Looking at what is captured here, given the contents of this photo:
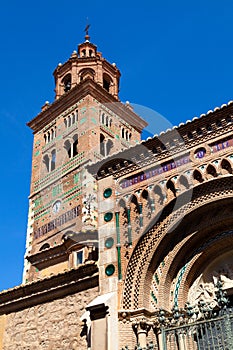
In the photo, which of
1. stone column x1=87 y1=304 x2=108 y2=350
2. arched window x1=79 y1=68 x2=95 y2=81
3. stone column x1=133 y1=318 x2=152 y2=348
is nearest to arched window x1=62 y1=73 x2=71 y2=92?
arched window x1=79 y1=68 x2=95 y2=81

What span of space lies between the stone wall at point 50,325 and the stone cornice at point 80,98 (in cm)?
2103

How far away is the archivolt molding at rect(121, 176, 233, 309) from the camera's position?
37.7ft

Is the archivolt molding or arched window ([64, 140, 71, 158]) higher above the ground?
arched window ([64, 140, 71, 158])

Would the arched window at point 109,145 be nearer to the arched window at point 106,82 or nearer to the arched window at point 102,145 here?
the arched window at point 102,145

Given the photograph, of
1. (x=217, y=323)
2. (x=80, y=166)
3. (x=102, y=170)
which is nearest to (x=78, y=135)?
(x=80, y=166)

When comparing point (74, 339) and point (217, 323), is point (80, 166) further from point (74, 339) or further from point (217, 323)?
point (217, 323)

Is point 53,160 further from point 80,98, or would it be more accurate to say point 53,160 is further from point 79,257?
point 79,257

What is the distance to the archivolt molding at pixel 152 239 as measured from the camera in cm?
Answer: 1150

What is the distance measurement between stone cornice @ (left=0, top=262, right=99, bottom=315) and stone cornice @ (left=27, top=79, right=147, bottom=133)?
2028 cm

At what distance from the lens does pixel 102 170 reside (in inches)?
552

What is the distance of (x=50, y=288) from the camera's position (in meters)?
13.8

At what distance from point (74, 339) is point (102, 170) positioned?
4750 millimetres

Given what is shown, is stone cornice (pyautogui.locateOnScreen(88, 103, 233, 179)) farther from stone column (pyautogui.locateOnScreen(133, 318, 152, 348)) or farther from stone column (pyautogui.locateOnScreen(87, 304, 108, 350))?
stone column (pyautogui.locateOnScreen(133, 318, 152, 348))

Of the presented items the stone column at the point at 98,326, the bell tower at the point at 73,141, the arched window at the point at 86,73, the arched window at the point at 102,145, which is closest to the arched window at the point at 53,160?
the bell tower at the point at 73,141
